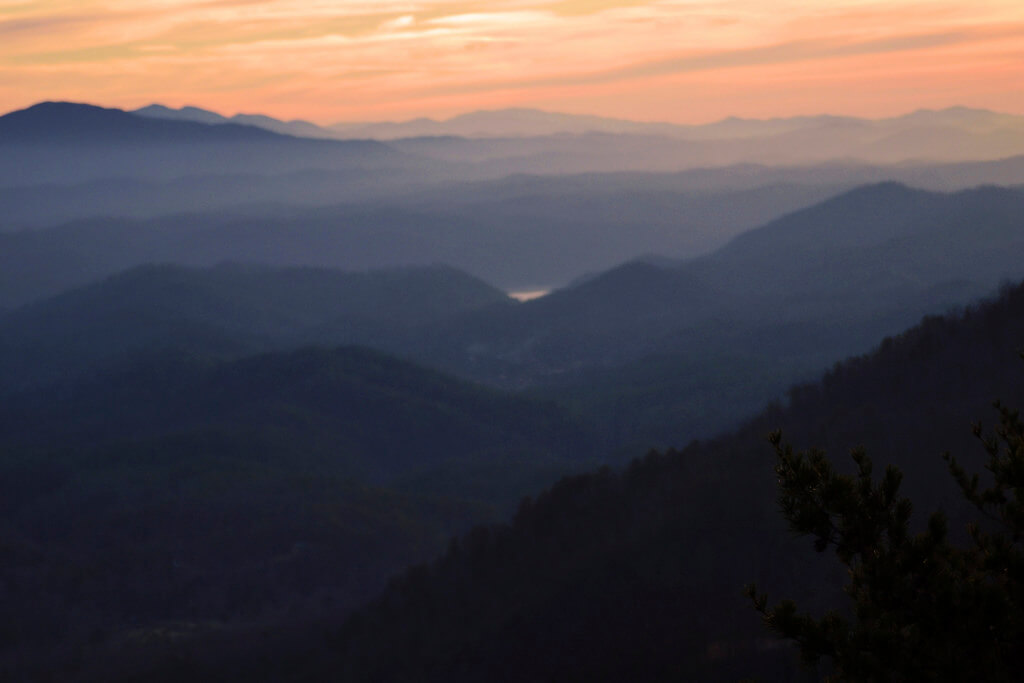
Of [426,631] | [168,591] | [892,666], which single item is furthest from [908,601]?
[168,591]

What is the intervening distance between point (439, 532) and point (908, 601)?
16476 centimetres

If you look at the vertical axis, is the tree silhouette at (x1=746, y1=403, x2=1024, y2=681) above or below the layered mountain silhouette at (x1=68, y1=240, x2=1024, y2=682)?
above

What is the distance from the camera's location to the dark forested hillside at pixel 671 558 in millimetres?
98125

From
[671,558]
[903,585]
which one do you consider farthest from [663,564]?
[903,585]

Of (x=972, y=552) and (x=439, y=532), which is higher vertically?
(x=972, y=552)

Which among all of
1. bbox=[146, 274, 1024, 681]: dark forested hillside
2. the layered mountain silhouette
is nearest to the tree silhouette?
the layered mountain silhouette

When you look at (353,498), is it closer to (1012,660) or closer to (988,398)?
(988,398)

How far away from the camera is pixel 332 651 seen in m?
135

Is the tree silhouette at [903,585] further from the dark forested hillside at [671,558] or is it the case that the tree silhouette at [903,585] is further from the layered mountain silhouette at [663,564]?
the dark forested hillside at [671,558]

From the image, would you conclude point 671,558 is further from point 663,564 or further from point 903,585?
point 903,585

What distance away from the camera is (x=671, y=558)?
363 feet

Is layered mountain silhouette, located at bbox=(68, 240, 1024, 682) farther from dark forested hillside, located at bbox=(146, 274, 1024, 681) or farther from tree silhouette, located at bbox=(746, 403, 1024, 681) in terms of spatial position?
tree silhouette, located at bbox=(746, 403, 1024, 681)

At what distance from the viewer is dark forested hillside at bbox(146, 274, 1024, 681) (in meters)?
98.1

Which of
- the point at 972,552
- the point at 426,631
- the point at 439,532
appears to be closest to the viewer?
the point at 972,552
